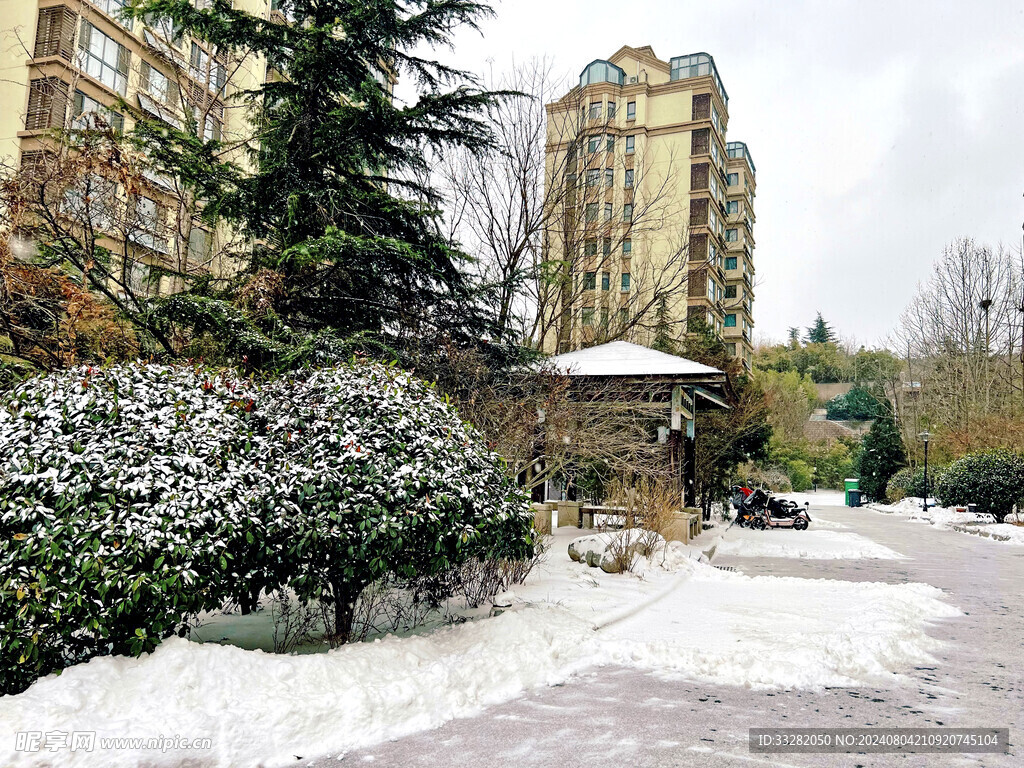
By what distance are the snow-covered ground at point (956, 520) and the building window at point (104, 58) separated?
28.3m

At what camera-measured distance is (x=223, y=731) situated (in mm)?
3641

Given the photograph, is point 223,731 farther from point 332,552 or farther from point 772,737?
point 772,737

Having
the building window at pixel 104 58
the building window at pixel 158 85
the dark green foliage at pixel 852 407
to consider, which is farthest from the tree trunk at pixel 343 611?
the dark green foliage at pixel 852 407

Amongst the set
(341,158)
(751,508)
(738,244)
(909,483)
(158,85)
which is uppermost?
(738,244)

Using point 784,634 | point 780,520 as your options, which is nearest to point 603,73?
point 780,520

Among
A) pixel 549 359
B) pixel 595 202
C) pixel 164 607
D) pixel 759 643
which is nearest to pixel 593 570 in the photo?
pixel 759 643

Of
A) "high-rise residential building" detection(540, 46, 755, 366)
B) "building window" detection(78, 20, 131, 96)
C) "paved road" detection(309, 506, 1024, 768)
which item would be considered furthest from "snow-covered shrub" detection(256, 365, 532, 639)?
"building window" detection(78, 20, 131, 96)

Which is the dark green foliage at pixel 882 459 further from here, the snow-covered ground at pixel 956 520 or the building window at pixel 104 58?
the building window at pixel 104 58

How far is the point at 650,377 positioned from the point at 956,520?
16.7m

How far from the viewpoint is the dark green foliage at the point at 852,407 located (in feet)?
190

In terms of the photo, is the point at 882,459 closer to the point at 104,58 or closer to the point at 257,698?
the point at 104,58

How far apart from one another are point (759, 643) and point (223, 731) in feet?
14.3

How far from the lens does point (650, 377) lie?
12.8m

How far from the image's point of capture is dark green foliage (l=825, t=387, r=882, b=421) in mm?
57850
